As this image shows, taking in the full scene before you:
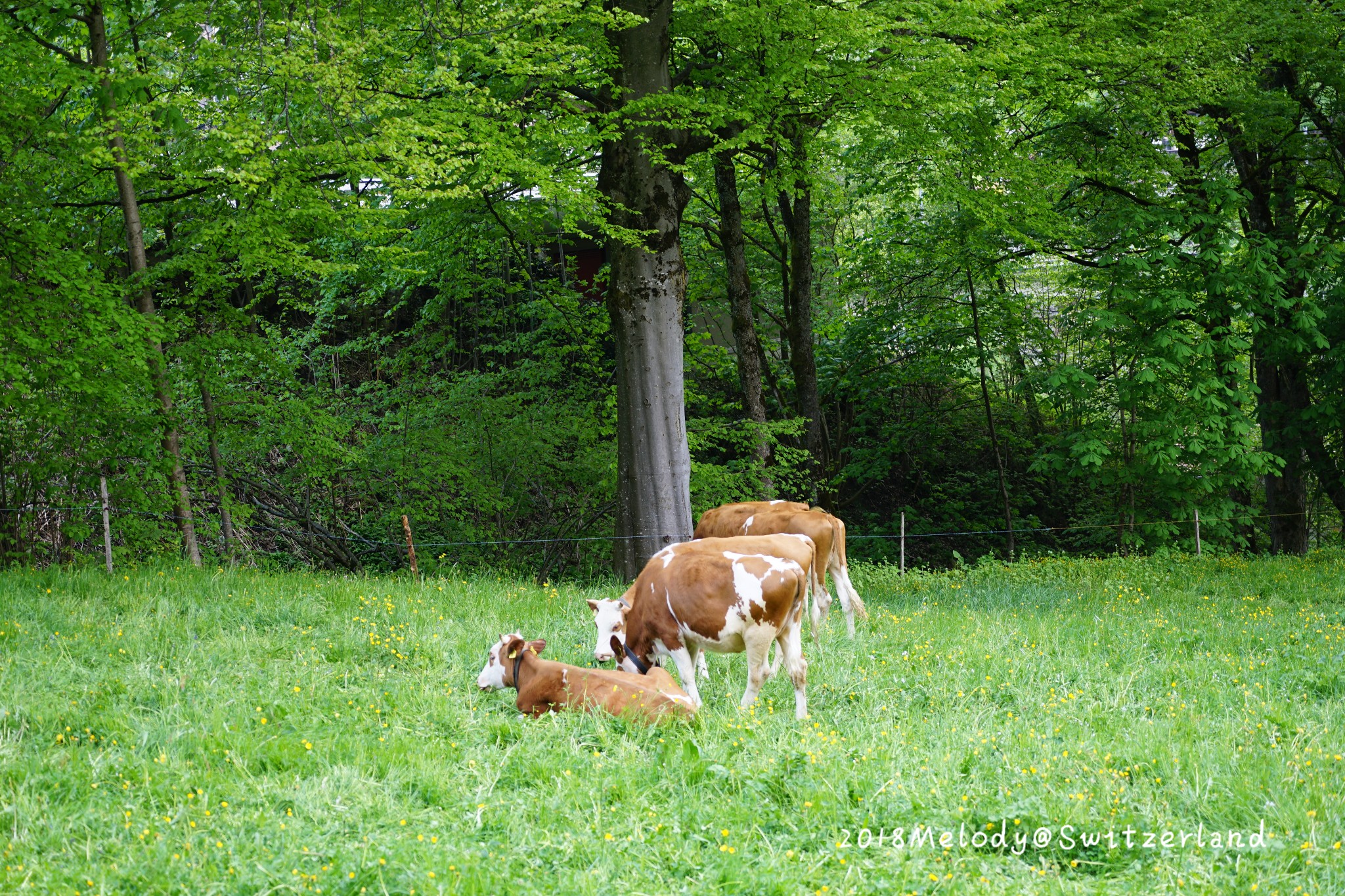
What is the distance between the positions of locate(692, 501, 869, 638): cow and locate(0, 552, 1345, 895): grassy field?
4.83 ft

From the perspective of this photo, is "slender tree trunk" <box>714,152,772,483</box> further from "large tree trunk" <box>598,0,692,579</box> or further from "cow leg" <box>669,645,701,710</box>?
"cow leg" <box>669,645,701,710</box>

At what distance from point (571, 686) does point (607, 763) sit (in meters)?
1.37

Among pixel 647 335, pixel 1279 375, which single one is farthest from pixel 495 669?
pixel 1279 375

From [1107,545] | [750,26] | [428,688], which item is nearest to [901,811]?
[428,688]

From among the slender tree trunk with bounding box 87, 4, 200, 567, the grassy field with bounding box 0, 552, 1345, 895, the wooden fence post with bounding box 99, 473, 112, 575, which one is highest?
the slender tree trunk with bounding box 87, 4, 200, 567

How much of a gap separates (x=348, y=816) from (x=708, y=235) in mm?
18078

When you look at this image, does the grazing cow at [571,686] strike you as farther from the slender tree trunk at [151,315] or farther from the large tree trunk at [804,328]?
the large tree trunk at [804,328]

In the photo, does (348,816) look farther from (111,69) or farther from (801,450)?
(801,450)

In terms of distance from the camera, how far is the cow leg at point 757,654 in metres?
7.76

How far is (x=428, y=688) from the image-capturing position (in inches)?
288

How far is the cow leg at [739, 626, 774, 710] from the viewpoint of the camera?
25.5ft

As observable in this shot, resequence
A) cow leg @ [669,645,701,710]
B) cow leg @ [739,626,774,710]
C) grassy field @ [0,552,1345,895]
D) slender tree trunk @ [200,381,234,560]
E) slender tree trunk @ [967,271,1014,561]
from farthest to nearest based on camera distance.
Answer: slender tree trunk @ [967,271,1014,561] → slender tree trunk @ [200,381,234,560] → cow leg @ [669,645,701,710] → cow leg @ [739,626,774,710] → grassy field @ [0,552,1345,895]

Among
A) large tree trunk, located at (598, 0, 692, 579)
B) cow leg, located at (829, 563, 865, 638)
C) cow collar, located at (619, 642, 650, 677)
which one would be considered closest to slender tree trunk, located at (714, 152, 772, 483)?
large tree trunk, located at (598, 0, 692, 579)

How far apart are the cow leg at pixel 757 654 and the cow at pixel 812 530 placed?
2.55 metres
